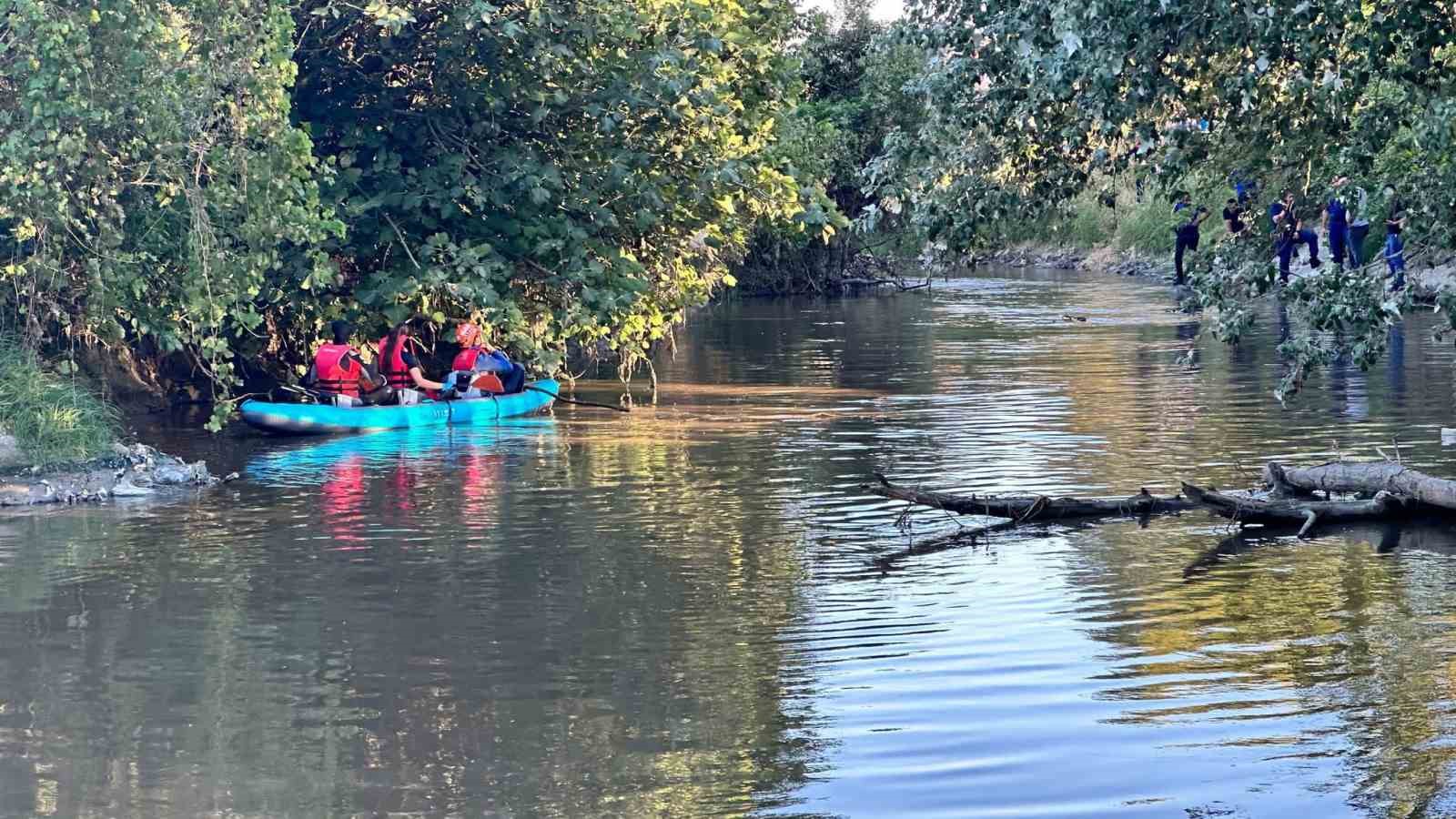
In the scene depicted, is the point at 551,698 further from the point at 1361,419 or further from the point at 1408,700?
the point at 1361,419

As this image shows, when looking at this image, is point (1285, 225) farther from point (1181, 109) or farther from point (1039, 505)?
point (1039, 505)

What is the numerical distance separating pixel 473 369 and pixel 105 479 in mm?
6890

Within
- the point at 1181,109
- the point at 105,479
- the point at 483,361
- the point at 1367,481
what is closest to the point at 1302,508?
the point at 1367,481

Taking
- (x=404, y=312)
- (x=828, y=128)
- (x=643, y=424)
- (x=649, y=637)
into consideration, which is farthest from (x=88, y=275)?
(x=828, y=128)

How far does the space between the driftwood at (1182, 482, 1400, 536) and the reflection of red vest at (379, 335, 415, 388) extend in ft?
37.0

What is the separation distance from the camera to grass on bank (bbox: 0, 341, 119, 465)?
1739cm

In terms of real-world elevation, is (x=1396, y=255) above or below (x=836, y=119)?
below

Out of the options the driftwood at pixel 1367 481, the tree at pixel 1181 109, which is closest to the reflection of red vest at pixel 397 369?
the driftwood at pixel 1367 481

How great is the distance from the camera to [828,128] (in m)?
46.0

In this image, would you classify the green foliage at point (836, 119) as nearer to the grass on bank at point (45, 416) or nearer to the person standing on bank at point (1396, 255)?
the grass on bank at point (45, 416)

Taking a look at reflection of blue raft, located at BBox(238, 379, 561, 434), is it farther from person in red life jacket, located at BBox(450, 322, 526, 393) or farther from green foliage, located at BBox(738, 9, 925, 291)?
green foliage, located at BBox(738, 9, 925, 291)

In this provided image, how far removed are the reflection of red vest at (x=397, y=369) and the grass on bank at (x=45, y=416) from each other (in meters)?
4.57

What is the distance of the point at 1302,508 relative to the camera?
13492mm

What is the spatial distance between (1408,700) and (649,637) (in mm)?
3931
